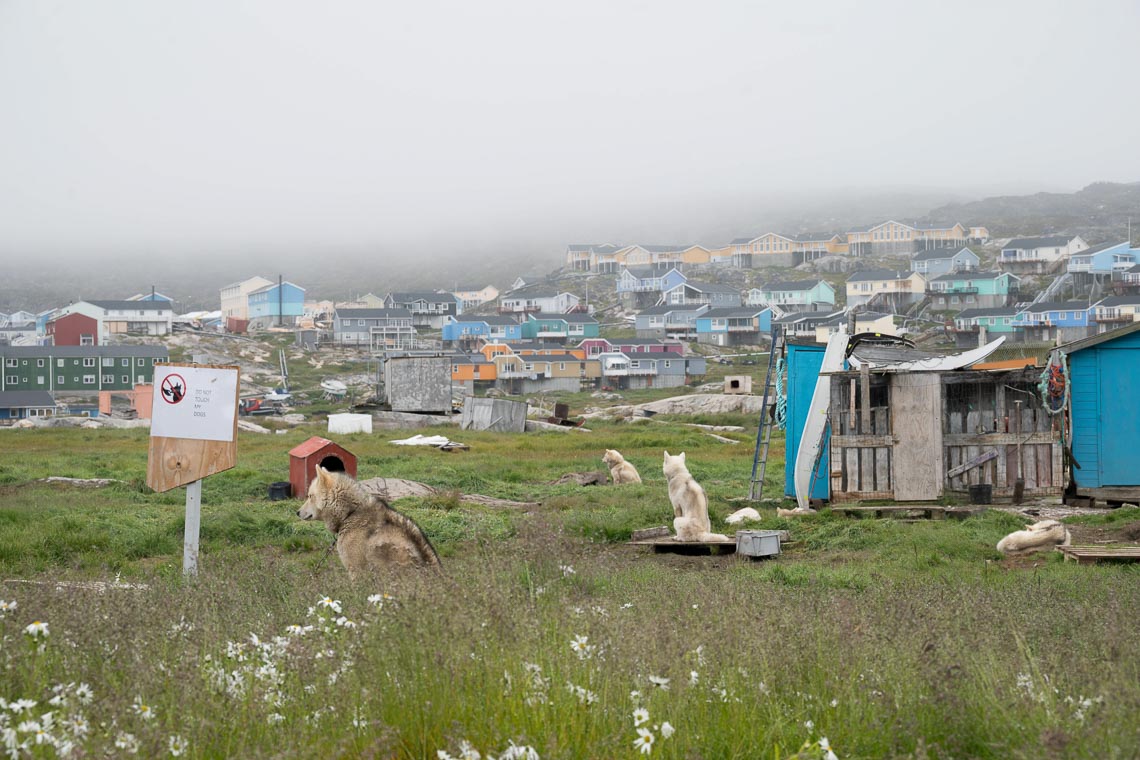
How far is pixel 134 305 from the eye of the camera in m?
134

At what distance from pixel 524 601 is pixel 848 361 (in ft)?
43.4

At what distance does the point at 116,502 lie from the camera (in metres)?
18.5

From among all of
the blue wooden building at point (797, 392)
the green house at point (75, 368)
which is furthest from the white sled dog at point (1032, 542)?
the green house at point (75, 368)

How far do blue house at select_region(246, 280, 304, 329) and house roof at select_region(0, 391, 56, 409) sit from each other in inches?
2562

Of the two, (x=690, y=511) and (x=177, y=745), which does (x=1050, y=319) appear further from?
(x=177, y=745)

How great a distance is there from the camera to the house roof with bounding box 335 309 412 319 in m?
139

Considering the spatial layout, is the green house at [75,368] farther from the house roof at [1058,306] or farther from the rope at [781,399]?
the house roof at [1058,306]

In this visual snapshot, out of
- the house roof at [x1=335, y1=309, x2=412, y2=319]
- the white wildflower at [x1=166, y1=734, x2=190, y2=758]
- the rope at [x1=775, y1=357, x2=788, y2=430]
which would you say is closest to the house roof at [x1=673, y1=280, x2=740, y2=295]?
the house roof at [x1=335, y1=309, x2=412, y2=319]

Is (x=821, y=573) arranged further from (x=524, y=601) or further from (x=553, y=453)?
(x=553, y=453)

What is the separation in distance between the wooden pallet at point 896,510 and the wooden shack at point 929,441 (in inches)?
25.3

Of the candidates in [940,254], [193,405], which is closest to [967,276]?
[940,254]

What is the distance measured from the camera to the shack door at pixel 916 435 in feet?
54.9

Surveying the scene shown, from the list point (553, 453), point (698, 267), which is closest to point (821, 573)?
point (553, 453)

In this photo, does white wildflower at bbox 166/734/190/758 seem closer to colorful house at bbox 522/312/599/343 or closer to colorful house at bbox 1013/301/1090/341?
colorful house at bbox 1013/301/1090/341
